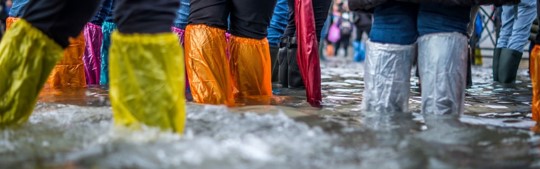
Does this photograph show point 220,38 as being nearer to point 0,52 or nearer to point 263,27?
point 263,27

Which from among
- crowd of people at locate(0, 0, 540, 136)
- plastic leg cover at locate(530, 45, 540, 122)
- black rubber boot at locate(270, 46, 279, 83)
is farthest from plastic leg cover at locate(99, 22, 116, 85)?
plastic leg cover at locate(530, 45, 540, 122)

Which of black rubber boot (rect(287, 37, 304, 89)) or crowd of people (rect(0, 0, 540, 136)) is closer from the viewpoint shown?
crowd of people (rect(0, 0, 540, 136))

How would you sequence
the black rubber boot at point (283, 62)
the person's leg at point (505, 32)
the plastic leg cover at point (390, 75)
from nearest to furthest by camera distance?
the plastic leg cover at point (390, 75)
the black rubber boot at point (283, 62)
the person's leg at point (505, 32)

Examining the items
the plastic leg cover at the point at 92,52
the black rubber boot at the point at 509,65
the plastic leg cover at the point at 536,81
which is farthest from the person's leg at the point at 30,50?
the black rubber boot at the point at 509,65

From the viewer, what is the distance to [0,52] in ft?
7.15

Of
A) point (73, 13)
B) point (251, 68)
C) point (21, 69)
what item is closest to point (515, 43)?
point (251, 68)

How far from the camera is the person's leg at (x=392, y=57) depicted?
8.52ft

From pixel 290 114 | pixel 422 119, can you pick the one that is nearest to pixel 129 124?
pixel 290 114

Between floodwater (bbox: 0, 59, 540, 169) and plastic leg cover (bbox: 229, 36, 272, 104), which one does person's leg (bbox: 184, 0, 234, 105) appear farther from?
floodwater (bbox: 0, 59, 540, 169)

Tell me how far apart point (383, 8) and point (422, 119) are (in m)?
0.50

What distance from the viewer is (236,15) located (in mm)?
3156

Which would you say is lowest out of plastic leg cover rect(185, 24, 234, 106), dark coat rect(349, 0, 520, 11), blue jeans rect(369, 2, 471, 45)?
plastic leg cover rect(185, 24, 234, 106)

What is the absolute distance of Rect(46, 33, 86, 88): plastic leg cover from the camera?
3.74 metres

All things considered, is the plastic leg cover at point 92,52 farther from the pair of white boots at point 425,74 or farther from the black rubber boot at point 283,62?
the pair of white boots at point 425,74
